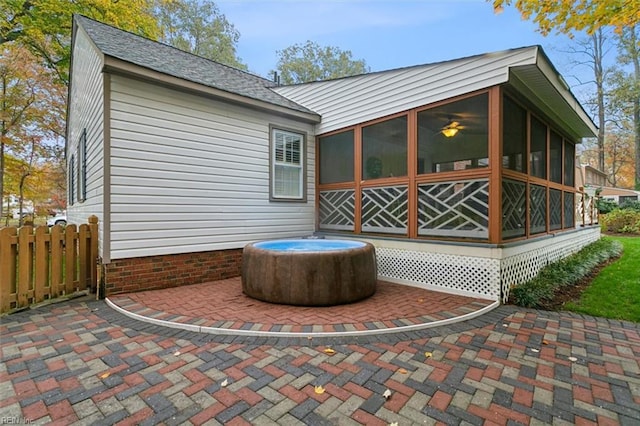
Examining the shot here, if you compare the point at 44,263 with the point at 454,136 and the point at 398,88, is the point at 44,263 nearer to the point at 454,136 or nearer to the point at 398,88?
the point at 398,88

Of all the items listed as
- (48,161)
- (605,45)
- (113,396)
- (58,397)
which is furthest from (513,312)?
(605,45)

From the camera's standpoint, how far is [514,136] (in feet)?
17.6

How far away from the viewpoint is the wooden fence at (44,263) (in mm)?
4031

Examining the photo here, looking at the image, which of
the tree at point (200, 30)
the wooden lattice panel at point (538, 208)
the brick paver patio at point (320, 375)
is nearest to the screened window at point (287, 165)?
the brick paver patio at point (320, 375)

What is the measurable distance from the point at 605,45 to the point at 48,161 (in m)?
39.3

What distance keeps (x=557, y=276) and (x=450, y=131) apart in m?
3.33

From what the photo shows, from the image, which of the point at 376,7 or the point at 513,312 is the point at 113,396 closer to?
the point at 513,312

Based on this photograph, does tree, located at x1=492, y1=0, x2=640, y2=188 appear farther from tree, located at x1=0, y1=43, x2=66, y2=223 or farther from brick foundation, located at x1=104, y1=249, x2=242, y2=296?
tree, located at x1=0, y1=43, x2=66, y2=223

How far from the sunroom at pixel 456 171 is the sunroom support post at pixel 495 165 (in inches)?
0.6

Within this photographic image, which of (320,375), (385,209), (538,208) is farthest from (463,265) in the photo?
(320,375)

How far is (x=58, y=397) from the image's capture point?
7.23 feet

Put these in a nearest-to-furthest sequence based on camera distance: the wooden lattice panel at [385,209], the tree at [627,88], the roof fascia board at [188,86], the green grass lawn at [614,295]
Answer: the green grass lawn at [614,295]
the roof fascia board at [188,86]
the wooden lattice panel at [385,209]
the tree at [627,88]

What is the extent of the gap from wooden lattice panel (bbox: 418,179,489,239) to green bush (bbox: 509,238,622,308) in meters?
1.05

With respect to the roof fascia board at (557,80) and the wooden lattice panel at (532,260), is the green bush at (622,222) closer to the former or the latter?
the wooden lattice panel at (532,260)
